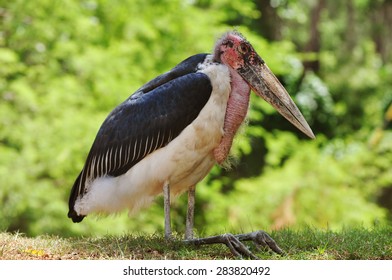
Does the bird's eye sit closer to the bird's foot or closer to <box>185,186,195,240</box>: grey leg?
<box>185,186,195,240</box>: grey leg

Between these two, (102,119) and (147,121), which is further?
(102,119)

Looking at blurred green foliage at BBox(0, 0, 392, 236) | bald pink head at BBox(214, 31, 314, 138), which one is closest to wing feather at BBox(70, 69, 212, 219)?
bald pink head at BBox(214, 31, 314, 138)

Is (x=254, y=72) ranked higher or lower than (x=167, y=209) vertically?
higher

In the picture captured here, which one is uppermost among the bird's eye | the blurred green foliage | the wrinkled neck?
the bird's eye

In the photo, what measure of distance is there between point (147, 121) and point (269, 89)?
1.01 metres

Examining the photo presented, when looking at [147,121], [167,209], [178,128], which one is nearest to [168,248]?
[167,209]

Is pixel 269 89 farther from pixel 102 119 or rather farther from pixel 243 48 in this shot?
pixel 102 119

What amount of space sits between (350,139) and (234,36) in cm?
1324

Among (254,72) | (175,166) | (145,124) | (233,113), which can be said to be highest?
(254,72)

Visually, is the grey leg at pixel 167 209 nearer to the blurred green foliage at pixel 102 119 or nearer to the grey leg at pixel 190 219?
the grey leg at pixel 190 219

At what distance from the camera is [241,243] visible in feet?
17.7

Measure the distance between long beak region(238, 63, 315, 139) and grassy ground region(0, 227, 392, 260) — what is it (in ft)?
3.34

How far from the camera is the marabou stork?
5.90 m

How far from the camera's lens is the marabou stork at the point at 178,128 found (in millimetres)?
5898
